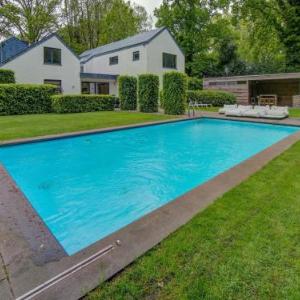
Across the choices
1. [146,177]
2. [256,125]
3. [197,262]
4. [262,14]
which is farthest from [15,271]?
[262,14]

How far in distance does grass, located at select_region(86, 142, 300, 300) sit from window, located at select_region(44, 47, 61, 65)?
2025 centimetres

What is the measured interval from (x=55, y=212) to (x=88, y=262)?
7.09 feet

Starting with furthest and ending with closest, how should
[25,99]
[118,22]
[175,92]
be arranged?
[118,22]
[175,92]
[25,99]

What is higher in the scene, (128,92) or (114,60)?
(114,60)

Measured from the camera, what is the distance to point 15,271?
2139mm

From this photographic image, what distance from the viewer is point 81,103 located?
635 inches

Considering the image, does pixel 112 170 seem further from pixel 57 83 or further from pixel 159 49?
pixel 159 49

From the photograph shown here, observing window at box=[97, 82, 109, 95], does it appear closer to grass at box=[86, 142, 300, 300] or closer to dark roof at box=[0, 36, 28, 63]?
dark roof at box=[0, 36, 28, 63]

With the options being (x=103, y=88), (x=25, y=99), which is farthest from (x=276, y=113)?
(x=103, y=88)

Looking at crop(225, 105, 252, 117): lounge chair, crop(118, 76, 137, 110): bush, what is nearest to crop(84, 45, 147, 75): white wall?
crop(118, 76, 137, 110): bush

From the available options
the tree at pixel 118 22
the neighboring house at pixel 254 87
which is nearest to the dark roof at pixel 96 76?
the neighboring house at pixel 254 87

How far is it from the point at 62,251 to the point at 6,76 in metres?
17.7

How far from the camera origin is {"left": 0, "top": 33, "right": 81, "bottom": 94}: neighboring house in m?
19.2

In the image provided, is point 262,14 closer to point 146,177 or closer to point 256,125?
point 256,125
